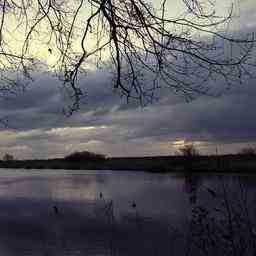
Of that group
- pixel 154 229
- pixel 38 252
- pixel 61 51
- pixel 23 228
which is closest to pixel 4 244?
pixel 38 252

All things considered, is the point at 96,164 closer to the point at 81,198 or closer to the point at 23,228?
the point at 81,198

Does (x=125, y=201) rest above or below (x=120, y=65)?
below

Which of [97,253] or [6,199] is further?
[6,199]

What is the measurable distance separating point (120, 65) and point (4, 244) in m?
9.65

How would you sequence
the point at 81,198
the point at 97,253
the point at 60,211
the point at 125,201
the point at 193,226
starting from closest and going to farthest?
the point at 193,226
the point at 97,253
the point at 60,211
the point at 125,201
the point at 81,198

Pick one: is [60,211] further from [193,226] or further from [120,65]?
[120,65]

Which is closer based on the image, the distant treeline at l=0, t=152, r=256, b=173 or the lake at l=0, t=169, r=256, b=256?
the lake at l=0, t=169, r=256, b=256

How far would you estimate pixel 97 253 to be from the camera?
10.1 m

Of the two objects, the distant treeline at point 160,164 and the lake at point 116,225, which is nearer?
the lake at point 116,225

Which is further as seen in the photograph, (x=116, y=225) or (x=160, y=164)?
(x=160, y=164)

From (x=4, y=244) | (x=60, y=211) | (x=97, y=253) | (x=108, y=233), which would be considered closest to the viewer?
(x=97, y=253)

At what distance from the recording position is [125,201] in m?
19.6

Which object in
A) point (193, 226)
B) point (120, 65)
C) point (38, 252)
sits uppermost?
point (120, 65)

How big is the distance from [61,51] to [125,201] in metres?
Result: 16.6
